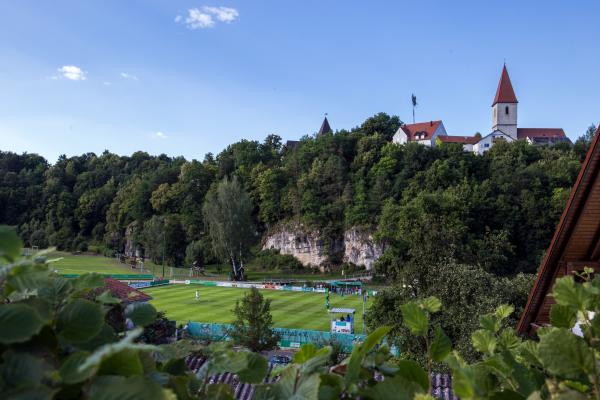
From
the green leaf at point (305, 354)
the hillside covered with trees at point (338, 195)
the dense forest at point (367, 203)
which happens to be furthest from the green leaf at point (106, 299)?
the hillside covered with trees at point (338, 195)

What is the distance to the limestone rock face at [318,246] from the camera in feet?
170

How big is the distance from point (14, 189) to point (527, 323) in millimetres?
95367

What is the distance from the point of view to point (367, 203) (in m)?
52.8

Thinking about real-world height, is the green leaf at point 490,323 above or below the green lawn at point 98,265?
above

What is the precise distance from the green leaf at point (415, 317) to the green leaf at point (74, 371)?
90 cm

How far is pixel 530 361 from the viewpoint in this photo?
4.54ft

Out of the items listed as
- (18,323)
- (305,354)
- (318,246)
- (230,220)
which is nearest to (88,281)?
(18,323)

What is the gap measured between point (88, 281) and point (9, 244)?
0.28m

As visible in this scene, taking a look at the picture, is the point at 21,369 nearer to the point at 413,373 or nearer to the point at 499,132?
the point at 413,373

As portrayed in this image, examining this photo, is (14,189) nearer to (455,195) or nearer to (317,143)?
(317,143)

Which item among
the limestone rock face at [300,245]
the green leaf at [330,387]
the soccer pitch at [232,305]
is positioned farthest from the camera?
the limestone rock face at [300,245]

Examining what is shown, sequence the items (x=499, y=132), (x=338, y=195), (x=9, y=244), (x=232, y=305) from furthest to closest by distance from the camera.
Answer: (x=499, y=132) → (x=338, y=195) → (x=232, y=305) → (x=9, y=244)

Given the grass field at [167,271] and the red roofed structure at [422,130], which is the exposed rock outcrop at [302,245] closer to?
the grass field at [167,271]

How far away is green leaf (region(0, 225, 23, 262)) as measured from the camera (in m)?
1.08
